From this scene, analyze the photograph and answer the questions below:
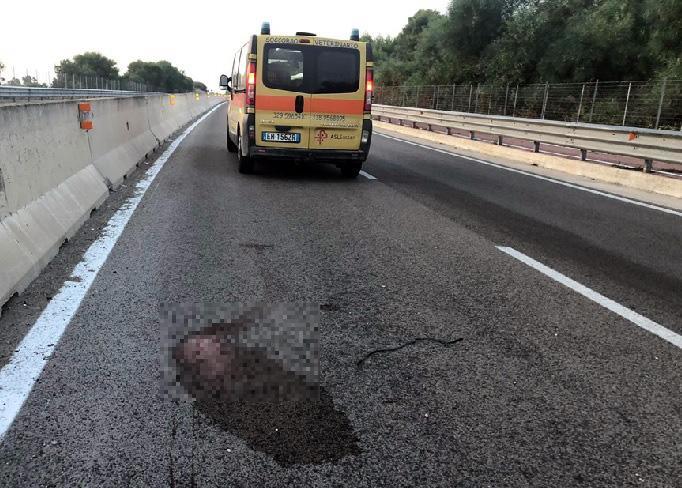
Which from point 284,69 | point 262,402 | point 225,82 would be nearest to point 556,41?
point 225,82

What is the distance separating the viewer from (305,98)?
1029 cm

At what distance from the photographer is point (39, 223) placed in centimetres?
500

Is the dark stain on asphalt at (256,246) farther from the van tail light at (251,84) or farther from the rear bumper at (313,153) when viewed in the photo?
the van tail light at (251,84)

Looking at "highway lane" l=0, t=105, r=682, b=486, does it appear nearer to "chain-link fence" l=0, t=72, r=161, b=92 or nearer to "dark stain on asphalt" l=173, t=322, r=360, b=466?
"dark stain on asphalt" l=173, t=322, r=360, b=466

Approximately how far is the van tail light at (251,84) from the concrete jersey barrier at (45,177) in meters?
2.22

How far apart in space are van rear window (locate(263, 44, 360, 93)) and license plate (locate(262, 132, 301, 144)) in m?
0.76

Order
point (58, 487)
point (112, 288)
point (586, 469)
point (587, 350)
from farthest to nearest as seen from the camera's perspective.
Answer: point (112, 288)
point (587, 350)
point (586, 469)
point (58, 487)

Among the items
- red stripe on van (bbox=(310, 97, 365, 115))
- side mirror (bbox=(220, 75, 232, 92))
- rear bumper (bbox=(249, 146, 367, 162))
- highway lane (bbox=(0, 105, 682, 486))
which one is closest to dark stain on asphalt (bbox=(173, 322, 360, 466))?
highway lane (bbox=(0, 105, 682, 486))

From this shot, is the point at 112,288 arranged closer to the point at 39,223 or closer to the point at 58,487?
the point at 39,223

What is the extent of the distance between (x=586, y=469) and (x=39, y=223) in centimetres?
448

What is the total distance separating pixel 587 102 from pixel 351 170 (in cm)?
1841

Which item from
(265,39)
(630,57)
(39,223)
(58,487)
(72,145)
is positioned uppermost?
(630,57)

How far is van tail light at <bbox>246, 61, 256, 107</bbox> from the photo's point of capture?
1004cm

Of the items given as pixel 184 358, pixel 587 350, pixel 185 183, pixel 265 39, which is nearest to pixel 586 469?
pixel 587 350
